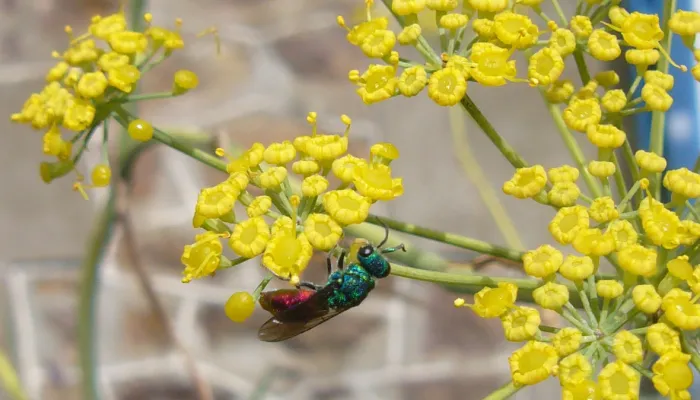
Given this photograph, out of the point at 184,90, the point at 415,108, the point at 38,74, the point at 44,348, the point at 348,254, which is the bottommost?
the point at 44,348

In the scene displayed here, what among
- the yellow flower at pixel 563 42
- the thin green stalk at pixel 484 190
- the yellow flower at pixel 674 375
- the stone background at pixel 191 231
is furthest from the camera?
the stone background at pixel 191 231

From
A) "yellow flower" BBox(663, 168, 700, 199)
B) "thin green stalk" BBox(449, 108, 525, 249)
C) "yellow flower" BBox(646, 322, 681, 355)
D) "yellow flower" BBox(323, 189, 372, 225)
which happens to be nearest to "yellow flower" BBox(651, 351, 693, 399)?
"yellow flower" BBox(646, 322, 681, 355)

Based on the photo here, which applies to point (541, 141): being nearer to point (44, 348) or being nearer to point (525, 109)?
point (525, 109)

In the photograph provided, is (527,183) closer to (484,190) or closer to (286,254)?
(286,254)

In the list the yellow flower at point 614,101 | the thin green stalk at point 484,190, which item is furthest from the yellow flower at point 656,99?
the thin green stalk at point 484,190

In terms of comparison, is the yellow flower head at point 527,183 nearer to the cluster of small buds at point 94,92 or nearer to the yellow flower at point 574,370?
the yellow flower at point 574,370

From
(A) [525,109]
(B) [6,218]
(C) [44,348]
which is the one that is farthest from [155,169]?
(A) [525,109]
